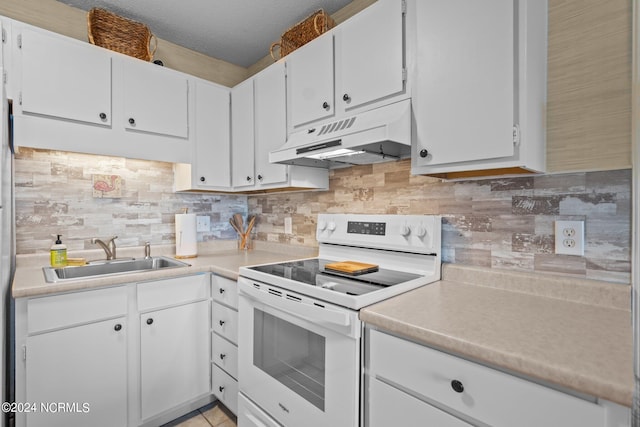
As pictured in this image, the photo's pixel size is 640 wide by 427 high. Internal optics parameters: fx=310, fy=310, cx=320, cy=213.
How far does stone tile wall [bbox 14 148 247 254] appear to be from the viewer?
1896 mm

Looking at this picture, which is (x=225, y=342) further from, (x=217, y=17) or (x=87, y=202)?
(x=217, y=17)

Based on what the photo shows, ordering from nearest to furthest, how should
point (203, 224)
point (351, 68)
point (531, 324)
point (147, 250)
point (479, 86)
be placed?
point (531, 324)
point (479, 86)
point (351, 68)
point (147, 250)
point (203, 224)

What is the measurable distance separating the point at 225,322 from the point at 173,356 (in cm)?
36

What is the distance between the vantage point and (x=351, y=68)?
1612 mm

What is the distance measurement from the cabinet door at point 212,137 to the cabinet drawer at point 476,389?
1828 mm

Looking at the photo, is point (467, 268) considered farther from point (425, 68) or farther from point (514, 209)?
point (425, 68)

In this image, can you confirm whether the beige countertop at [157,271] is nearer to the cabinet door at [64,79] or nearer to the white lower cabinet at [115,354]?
the white lower cabinet at [115,354]

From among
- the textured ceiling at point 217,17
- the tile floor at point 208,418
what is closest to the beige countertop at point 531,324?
the tile floor at point 208,418

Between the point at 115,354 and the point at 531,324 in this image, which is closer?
the point at 531,324

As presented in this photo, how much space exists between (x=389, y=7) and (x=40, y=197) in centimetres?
229

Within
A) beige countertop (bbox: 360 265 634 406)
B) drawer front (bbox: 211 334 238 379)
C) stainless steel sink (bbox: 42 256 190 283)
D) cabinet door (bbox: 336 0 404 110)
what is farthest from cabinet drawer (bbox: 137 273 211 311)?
cabinet door (bbox: 336 0 404 110)

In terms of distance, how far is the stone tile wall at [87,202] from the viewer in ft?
6.22

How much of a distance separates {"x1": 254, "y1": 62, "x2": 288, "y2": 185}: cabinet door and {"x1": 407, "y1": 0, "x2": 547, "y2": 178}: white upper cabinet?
944 mm

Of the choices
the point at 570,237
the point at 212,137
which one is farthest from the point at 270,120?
the point at 570,237
